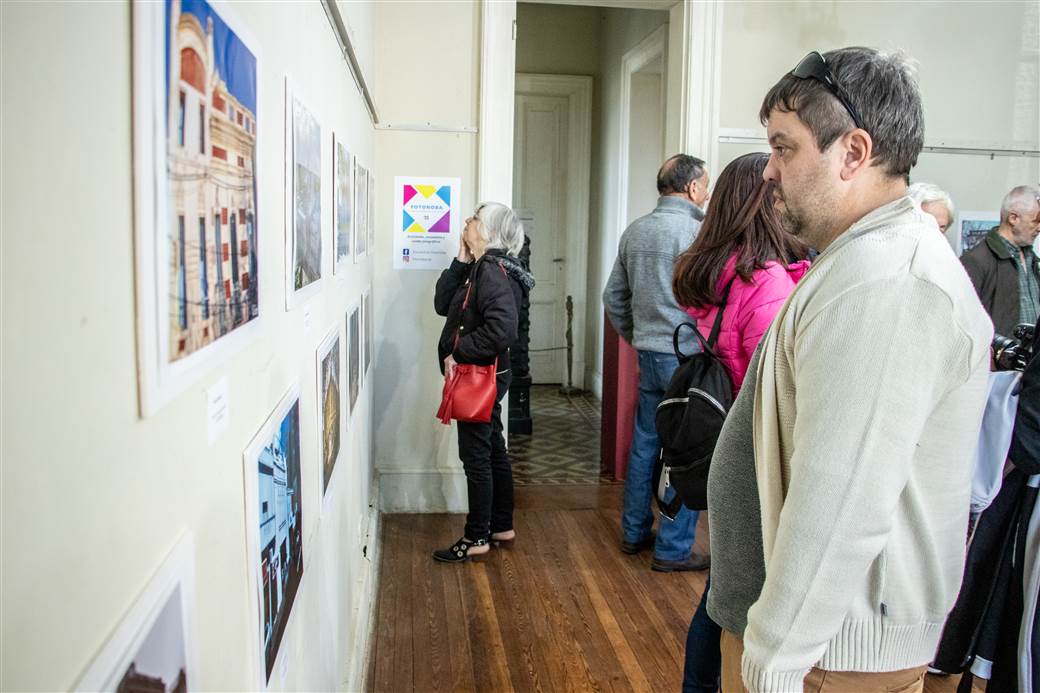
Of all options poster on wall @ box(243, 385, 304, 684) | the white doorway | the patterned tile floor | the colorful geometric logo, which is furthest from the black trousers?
the white doorway

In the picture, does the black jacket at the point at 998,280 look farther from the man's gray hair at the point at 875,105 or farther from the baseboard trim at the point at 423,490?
the man's gray hair at the point at 875,105

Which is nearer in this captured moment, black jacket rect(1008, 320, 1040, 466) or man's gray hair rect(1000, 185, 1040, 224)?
black jacket rect(1008, 320, 1040, 466)

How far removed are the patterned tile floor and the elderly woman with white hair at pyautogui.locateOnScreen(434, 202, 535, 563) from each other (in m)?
1.28

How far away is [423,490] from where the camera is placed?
4.79m

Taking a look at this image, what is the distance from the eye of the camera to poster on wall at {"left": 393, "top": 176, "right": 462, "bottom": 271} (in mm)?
4547

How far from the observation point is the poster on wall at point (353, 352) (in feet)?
8.69

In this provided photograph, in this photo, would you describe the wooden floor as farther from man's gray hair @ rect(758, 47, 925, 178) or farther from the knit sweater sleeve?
man's gray hair @ rect(758, 47, 925, 178)

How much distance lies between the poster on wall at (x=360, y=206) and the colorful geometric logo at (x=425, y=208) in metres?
0.84

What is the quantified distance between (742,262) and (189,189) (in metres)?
2.10

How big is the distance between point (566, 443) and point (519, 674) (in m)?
3.43

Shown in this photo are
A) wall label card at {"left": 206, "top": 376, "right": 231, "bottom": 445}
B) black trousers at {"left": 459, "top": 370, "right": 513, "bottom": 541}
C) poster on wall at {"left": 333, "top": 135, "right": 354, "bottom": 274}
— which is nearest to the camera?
wall label card at {"left": 206, "top": 376, "right": 231, "bottom": 445}

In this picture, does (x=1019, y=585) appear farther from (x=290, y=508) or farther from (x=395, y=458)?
(x=395, y=458)

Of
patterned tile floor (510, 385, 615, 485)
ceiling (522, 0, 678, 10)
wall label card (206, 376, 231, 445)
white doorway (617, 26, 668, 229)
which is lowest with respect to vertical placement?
patterned tile floor (510, 385, 615, 485)

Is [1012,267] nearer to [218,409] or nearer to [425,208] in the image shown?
[425,208]
